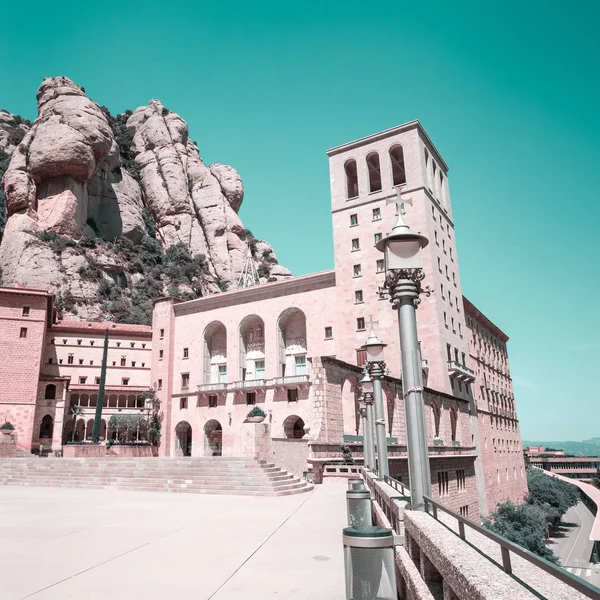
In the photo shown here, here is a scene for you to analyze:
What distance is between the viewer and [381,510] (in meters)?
8.02

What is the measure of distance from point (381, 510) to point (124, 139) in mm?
99318

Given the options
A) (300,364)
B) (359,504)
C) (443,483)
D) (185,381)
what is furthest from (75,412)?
(359,504)

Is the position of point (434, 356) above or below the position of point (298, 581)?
above

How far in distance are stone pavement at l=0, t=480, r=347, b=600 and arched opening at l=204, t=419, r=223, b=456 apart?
33620 millimetres

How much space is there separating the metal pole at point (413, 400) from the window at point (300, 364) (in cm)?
3794

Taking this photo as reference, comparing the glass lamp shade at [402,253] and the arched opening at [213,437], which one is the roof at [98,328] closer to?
the arched opening at [213,437]

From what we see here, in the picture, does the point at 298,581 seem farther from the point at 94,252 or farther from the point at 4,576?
the point at 94,252

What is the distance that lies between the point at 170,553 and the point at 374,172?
44.5 m

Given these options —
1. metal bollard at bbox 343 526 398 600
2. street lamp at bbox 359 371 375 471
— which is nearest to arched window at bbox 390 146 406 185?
street lamp at bbox 359 371 375 471

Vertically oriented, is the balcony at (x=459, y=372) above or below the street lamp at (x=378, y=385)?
above

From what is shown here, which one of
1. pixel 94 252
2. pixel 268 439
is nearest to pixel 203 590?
pixel 268 439

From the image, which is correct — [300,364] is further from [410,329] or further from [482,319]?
[410,329]

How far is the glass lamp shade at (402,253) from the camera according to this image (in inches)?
236

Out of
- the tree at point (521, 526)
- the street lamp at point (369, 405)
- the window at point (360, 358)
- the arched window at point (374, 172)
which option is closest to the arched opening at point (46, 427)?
the window at point (360, 358)
